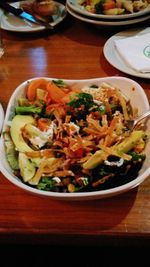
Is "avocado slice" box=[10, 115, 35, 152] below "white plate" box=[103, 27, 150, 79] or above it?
below

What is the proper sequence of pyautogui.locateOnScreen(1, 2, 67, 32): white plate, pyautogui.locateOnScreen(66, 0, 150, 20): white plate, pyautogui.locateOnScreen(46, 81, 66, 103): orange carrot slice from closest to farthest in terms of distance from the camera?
1. pyautogui.locateOnScreen(46, 81, 66, 103): orange carrot slice
2. pyautogui.locateOnScreen(66, 0, 150, 20): white plate
3. pyautogui.locateOnScreen(1, 2, 67, 32): white plate

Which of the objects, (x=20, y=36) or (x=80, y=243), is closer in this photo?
(x=80, y=243)

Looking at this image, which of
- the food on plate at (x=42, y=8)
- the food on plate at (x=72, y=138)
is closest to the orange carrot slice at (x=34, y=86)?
the food on plate at (x=72, y=138)

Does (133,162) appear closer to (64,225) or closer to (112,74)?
(64,225)

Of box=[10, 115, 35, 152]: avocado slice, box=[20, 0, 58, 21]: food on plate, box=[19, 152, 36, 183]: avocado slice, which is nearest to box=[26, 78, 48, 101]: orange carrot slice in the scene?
box=[10, 115, 35, 152]: avocado slice

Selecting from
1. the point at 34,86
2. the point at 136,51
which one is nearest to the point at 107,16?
the point at 136,51

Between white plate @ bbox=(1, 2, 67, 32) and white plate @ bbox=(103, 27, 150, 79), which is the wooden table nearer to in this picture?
white plate @ bbox=(103, 27, 150, 79)

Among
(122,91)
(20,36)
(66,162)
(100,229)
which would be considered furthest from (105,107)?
(20,36)
